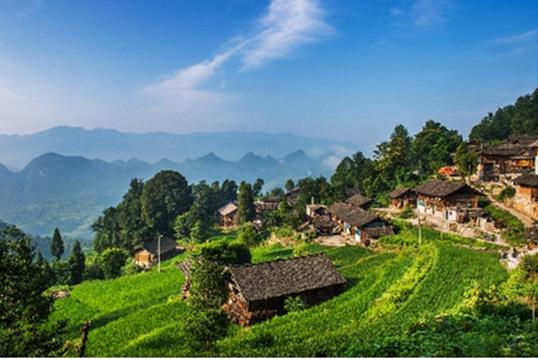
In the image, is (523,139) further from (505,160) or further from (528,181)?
(528,181)

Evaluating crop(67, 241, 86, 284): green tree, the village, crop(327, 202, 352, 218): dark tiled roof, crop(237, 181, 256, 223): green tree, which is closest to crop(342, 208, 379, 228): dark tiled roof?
the village

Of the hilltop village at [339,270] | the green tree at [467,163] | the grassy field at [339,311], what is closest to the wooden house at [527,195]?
the hilltop village at [339,270]

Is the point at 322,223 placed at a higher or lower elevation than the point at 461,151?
lower

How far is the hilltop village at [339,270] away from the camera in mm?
17969

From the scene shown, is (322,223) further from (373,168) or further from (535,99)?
(535,99)

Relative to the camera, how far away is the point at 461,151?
2276 inches

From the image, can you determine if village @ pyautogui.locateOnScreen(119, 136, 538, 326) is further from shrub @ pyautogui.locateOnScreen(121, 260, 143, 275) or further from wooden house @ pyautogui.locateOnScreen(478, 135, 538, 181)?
shrub @ pyautogui.locateOnScreen(121, 260, 143, 275)

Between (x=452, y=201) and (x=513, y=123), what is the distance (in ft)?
131

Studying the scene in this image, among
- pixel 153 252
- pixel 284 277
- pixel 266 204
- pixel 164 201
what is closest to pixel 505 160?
pixel 284 277

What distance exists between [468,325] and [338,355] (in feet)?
17.9

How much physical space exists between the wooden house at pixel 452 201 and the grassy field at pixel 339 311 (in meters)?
7.51

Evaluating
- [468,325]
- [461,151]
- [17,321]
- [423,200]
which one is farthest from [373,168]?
[17,321]

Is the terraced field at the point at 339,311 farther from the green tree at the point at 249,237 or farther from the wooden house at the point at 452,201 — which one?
the green tree at the point at 249,237

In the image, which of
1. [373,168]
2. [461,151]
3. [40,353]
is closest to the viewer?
[40,353]
